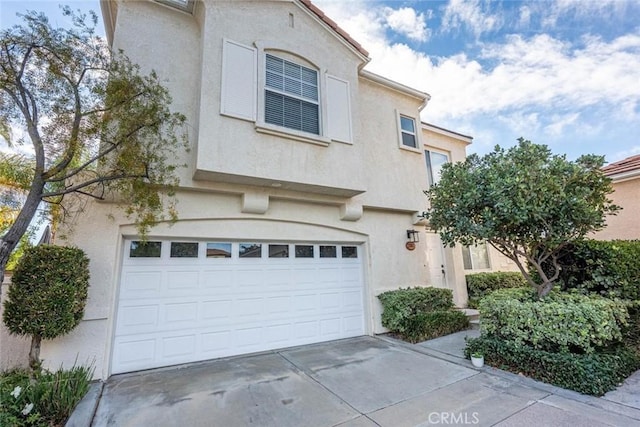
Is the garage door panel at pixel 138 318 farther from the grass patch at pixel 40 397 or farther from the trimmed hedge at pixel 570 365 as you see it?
the trimmed hedge at pixel 570 365

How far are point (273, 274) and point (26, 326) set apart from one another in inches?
168

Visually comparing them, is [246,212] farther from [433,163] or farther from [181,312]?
[433,163]

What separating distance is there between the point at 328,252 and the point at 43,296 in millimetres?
5737

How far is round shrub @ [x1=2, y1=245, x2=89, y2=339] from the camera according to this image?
13.7 feet

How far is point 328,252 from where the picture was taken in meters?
7.89

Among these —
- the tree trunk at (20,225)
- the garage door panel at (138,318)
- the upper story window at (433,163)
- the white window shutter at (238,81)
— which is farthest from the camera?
the upper story window at (433,163)

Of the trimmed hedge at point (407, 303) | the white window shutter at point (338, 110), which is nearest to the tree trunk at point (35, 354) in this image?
the white window shutter at point (338, 110)

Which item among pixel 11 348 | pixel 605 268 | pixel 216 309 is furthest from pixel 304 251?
Result: pixel 605 268

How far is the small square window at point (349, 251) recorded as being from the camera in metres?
8.12

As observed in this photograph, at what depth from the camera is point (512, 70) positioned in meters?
8.82

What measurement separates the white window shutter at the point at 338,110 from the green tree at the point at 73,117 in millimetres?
3782

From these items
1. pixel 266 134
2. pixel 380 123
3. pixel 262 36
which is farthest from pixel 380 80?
pixel 266 134

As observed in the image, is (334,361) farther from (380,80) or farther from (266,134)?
(380,80)

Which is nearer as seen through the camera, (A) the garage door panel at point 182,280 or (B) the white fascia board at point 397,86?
(A) the garage door panel at point 182,280
